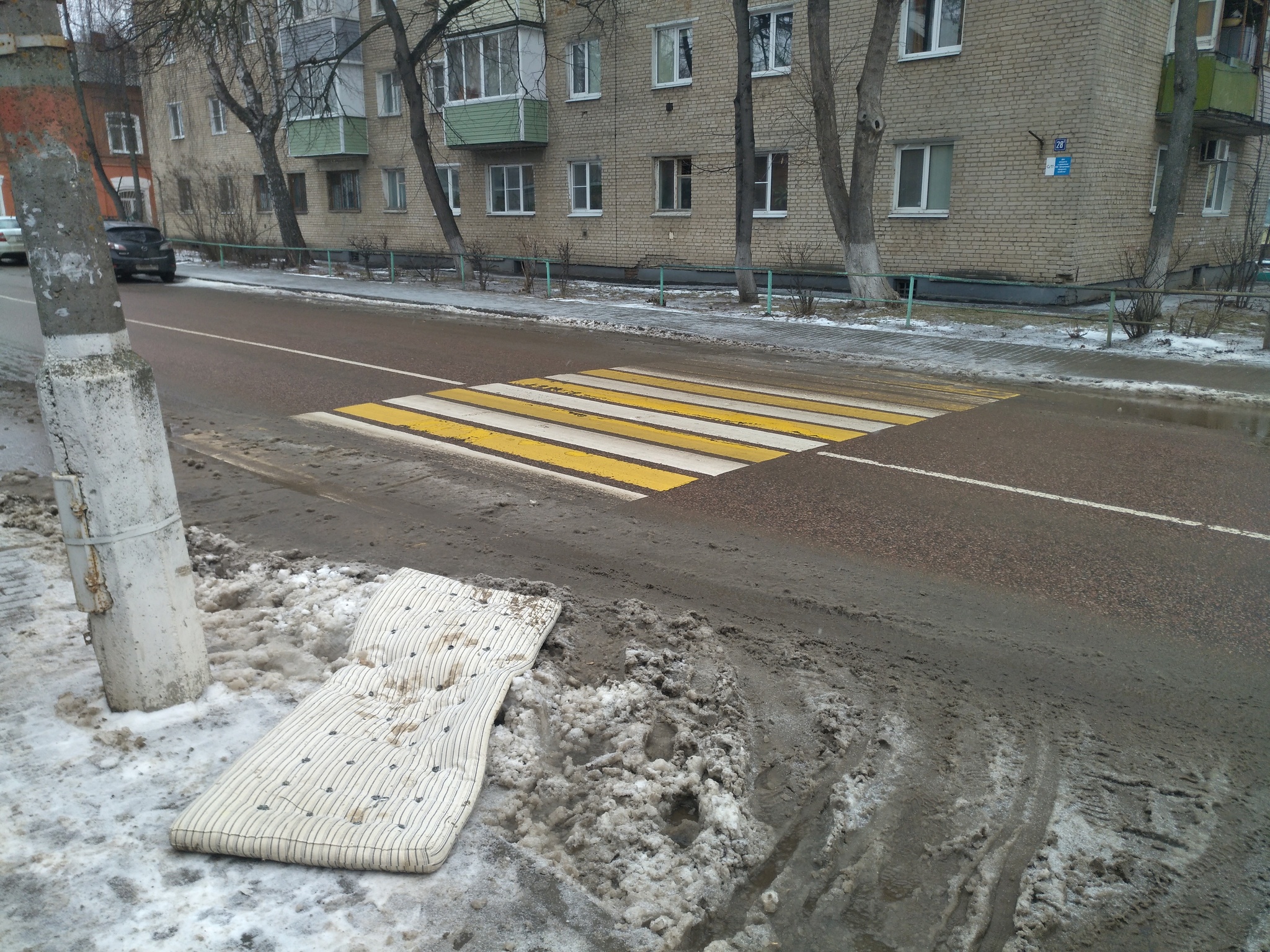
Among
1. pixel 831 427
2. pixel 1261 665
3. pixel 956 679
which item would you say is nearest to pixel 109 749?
pixel 956 679


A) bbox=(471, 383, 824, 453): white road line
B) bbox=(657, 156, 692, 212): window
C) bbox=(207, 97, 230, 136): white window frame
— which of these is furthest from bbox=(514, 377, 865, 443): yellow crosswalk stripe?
bbox=(207, 97, 230, 136): white window frame

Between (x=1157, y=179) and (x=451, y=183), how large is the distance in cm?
2017

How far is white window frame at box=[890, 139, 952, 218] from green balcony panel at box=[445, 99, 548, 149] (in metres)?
10.8

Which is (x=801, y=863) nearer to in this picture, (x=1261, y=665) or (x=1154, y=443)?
(x=1261, y=665)

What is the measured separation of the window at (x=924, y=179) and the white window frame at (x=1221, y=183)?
7.43 metres

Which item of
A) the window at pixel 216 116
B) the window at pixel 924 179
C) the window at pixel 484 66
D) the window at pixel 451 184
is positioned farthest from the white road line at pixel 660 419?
the window at pixel 216 116

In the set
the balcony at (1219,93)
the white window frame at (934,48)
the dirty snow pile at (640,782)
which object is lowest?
the dirty snow pile at (640,782)

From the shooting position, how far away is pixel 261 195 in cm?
3638

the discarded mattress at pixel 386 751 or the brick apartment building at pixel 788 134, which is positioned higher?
the brick apartment building at pixel 788 134

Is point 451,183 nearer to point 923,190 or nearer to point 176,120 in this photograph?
point 923,190

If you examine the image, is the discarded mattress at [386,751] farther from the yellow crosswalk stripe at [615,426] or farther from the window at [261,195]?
the window at [261,195]

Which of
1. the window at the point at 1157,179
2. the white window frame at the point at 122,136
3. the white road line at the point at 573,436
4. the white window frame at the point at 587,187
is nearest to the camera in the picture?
the white road line at the point at 573,436

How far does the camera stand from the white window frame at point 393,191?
1243 inches

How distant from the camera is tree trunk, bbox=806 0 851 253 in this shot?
16.1m
